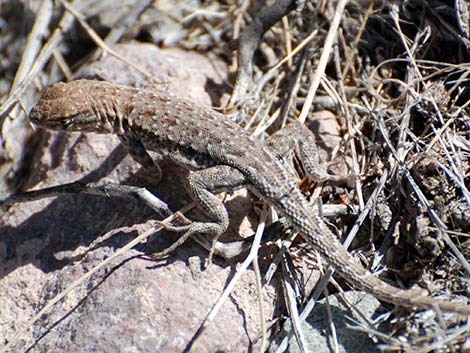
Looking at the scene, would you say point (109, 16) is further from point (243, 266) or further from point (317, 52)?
point (243, 266)

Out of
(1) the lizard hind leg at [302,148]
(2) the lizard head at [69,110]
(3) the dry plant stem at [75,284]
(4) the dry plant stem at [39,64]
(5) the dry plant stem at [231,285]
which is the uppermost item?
(4) the dry plant stem at [39,64]

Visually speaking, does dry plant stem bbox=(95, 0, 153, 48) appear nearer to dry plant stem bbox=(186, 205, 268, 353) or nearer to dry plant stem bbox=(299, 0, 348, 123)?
dry plant stem bbox=(299, 0, 348, 123)

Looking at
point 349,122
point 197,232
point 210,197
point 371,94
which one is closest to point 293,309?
point 197,232

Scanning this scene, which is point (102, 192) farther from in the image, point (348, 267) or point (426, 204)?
point (426, 204)

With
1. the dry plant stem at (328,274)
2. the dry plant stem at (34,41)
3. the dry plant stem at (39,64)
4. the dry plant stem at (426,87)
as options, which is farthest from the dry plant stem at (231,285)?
the dry plant stem at (34,41)

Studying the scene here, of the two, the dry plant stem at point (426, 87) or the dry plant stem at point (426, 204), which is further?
the dry plant stem at point (426, 87)

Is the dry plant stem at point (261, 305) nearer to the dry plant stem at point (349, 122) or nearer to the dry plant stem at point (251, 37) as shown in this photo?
the dry plant stem at point (349, 122)
